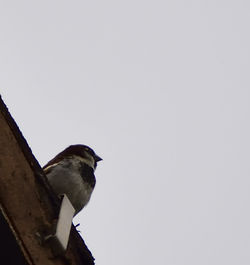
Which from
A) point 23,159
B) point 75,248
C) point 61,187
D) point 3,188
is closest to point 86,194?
point 61,187

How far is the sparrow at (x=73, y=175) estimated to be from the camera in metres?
6.51

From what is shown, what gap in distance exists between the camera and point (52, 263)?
4.63m

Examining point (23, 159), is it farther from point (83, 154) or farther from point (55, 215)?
point (83, 154)

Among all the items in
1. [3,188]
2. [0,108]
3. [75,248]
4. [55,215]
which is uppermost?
[0,108]

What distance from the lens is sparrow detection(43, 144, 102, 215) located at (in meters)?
6.51

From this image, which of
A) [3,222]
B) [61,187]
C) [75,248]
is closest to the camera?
[3,222]

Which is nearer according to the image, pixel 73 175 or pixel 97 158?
pixel 73 175

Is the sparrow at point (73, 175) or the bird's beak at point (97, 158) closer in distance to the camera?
the sparrow at point (73, 175)

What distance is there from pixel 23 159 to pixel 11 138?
0.18 meters

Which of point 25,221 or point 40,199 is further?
point 40,199

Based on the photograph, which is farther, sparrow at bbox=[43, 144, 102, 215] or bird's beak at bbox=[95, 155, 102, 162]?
bird's beak at bbox=[95, 155, 102, 162]

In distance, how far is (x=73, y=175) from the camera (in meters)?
6.66

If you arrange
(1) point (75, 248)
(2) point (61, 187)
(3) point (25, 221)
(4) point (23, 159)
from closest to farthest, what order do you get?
(3) point (25, 221) < (4) point (23, 159) < (1) point (75, 248) < (2) point (61, 187)

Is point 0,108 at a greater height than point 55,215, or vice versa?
point 0,108
